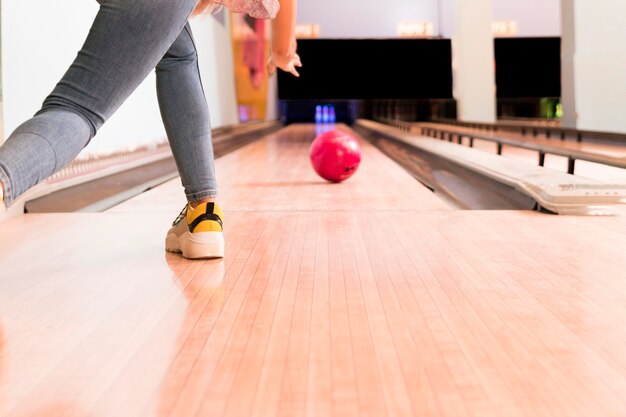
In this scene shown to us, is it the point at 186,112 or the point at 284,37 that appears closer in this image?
the point at 186,112

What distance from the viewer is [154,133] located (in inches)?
152

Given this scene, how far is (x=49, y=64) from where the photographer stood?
88.2 inches

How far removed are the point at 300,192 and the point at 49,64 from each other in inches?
31.3

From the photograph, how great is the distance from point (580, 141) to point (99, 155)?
3.48m

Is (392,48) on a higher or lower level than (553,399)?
higher

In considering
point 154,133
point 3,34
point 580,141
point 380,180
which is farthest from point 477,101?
point 3,34

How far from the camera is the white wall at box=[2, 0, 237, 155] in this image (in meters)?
1.92

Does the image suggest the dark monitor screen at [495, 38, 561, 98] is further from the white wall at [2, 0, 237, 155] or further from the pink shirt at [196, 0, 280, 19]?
the pink shirt at [196, 0, 280, 19]

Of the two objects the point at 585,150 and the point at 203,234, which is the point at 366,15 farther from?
the point at 203,234

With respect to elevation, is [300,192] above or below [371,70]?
below

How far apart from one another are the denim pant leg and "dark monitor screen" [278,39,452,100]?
10857 mm

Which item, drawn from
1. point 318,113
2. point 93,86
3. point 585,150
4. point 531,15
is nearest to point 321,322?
point 93,86

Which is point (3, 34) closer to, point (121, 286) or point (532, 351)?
point (121, 286)

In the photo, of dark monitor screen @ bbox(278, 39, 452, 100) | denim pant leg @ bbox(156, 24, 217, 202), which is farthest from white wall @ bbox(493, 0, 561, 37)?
denim pant leg @ bbox(156, 24, 217, 202)
